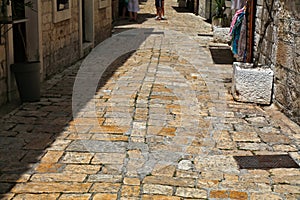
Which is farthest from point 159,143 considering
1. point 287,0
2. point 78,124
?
point 287,0

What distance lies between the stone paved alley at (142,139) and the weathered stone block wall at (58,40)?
1.01ft

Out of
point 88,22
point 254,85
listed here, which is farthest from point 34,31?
point 88,22

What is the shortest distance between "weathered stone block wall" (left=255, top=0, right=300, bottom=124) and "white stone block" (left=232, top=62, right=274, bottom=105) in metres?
0.12

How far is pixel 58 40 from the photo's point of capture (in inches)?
352

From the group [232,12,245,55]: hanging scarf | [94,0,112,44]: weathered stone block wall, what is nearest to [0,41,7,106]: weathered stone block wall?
[232,12,245,55]: hanging scarf

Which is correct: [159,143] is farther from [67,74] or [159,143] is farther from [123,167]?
[67,74]

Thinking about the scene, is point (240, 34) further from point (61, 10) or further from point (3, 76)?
point (3, 76)

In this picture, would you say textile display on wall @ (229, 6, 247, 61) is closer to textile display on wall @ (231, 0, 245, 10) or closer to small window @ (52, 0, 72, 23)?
textile display on wall @ (231, 0, 245, 10)

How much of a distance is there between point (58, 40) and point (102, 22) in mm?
4386

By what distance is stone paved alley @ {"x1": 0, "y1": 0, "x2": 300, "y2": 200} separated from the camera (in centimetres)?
408

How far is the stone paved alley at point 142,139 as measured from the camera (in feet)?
13.4

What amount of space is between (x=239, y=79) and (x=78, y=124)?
268 cm

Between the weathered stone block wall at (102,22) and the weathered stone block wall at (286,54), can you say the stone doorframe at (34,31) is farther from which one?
the weathered stone block wall at (102,22)

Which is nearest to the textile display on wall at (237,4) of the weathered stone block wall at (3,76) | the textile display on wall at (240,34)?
the textile display on wall at (240,34)
